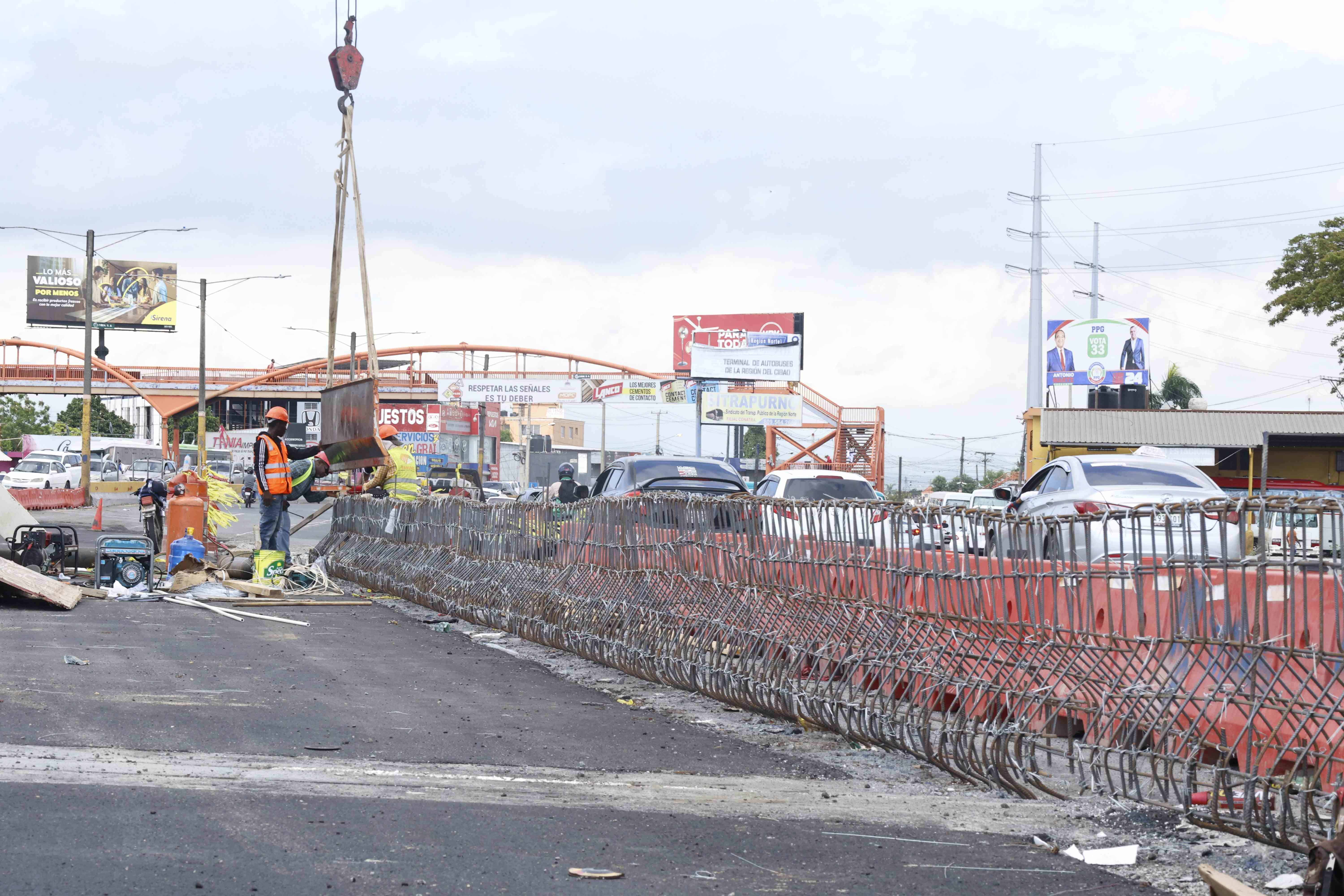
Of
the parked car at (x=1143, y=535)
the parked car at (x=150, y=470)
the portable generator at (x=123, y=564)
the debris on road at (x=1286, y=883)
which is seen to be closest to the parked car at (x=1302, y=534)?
the parked car at (x=1143, y=535)

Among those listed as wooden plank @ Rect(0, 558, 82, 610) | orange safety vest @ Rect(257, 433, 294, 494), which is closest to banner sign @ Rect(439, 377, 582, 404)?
orange safety vest @ Rect(257, 433, 294, 494)

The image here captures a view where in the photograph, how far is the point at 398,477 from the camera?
17.4 meters

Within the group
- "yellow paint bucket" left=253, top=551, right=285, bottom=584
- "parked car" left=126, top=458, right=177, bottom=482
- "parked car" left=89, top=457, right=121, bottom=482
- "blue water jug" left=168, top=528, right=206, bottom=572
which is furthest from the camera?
"parked car" left=89, top=457, right=121, bottom=482

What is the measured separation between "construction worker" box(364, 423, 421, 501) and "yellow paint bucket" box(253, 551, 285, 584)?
81.7 inches

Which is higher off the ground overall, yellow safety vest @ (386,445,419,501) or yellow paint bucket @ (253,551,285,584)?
yellow safety vest @ (386,445,419,501)

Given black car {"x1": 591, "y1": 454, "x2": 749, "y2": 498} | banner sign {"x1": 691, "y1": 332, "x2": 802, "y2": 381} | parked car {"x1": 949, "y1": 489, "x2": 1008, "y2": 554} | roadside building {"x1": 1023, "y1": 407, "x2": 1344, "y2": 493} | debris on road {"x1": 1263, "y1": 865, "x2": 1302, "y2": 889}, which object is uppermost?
banner sign {"x1": 691, "y1": 332, "x2": 802, "y2": 381}

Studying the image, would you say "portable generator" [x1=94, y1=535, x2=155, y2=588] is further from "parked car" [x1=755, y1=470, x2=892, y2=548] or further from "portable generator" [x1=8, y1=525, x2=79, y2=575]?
"parked car" [x1=755, y1=470, x2=892, y2=548]

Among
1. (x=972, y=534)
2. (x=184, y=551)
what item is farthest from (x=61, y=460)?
(x=972, y=534)

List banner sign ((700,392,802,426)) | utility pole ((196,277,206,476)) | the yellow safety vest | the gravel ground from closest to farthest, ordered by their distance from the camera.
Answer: the gravel ground, the yellow safety vest, utility pole ((196,277,206,476)), banner sign ((700,392,802,426))

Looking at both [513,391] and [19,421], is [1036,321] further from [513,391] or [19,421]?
[19,421]

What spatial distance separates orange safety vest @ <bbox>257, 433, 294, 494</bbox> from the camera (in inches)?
611

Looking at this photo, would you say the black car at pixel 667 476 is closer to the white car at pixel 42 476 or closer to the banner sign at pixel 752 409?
the white car at pixel 42 476

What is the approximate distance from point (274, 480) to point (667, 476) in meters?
4.50

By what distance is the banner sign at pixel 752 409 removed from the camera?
256 ft
